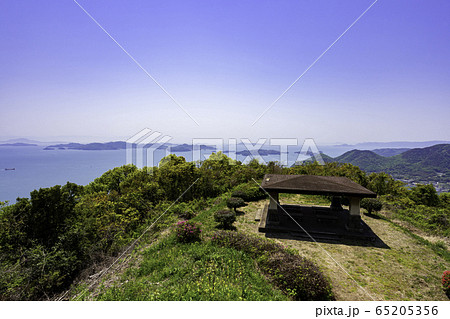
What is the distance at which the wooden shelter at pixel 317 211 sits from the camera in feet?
31.6

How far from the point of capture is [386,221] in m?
12.1

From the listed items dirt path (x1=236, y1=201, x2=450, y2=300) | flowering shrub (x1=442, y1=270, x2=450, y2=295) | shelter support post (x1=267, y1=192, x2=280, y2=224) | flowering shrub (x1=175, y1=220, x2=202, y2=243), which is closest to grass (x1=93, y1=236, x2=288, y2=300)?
flowering shrub (x1=175, y1=220, x2=202, y2=243)

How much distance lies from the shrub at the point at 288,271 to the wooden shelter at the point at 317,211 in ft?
8.83

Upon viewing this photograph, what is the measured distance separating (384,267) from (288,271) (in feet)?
14.2

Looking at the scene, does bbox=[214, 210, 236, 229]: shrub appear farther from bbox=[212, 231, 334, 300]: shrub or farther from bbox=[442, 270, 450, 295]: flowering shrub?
bbox=[442, 270, 450, 295]: flowering shrub

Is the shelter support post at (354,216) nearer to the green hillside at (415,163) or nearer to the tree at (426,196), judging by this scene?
the tree at (426,196)

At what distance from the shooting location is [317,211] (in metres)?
11.9

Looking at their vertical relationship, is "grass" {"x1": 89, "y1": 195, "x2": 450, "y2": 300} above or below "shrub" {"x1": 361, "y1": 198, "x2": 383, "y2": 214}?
below

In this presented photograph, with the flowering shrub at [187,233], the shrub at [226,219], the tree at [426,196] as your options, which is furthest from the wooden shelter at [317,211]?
the tree at [426,196]

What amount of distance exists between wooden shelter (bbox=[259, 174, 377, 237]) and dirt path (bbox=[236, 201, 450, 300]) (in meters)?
1.09

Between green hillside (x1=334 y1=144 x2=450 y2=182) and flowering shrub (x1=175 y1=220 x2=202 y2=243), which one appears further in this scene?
green hillside (x1=334 y1=144 x2=450 y2=182)

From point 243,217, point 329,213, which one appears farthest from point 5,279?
point 329,213

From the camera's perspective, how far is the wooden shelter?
9.62 meters
